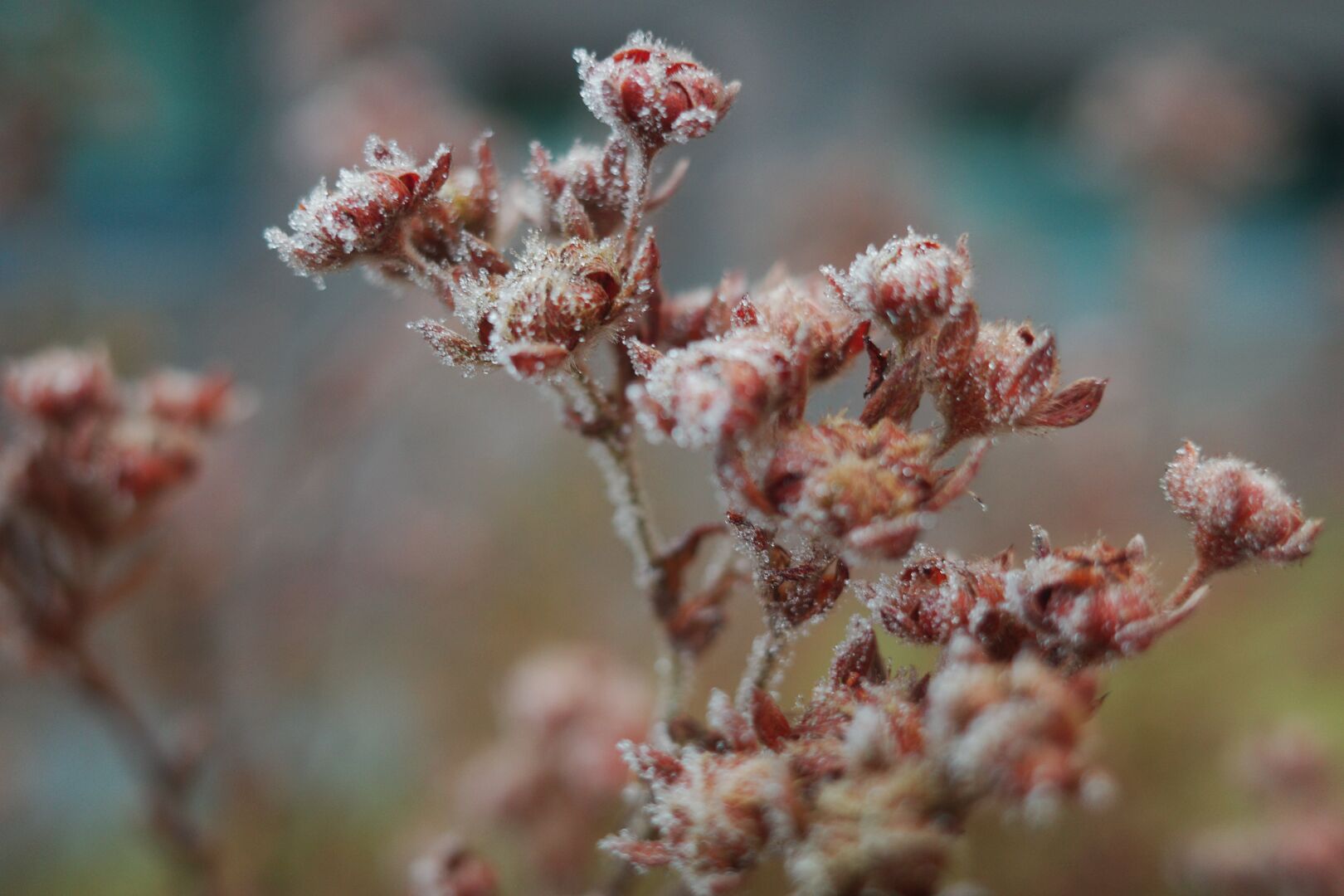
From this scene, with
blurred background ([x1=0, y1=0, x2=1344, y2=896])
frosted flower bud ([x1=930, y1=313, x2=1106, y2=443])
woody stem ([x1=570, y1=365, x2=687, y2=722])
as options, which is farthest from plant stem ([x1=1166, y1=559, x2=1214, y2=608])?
blurred background ([x1=0, y1=0, x2=1344, y2=896])

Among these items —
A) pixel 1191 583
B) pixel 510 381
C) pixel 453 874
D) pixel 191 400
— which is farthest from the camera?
pixel 510 381

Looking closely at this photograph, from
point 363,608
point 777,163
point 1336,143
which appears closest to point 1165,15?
point 1336,143

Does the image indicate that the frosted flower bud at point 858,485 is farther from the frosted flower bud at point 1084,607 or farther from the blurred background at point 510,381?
the blurred background at point 510,381

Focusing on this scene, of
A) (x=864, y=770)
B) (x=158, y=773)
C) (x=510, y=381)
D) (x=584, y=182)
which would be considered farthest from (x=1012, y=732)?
(x=510, y=381)

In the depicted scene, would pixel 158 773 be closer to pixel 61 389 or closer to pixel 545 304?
pixel 61 389

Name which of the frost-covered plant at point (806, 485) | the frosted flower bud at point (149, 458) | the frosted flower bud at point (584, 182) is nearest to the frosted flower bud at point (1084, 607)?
the frost-covered plant at point (806, 485)

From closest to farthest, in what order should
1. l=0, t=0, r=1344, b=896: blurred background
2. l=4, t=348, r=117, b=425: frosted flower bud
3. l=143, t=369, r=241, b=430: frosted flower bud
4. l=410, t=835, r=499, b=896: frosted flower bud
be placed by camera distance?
l=410, t=835, r=499, b=896: frosted flower bud → l=4, t=348, r=117, b=425: frosted flower bud → l=143, t=369, r=241, b=430: frosted flower bud → l=0, t=0, r=1344, b=896: blurred background

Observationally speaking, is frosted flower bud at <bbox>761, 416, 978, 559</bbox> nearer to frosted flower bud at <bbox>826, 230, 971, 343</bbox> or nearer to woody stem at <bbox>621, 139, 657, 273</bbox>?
frosted flower bud at <bbox>826, 230, 971, 343</bbox>
